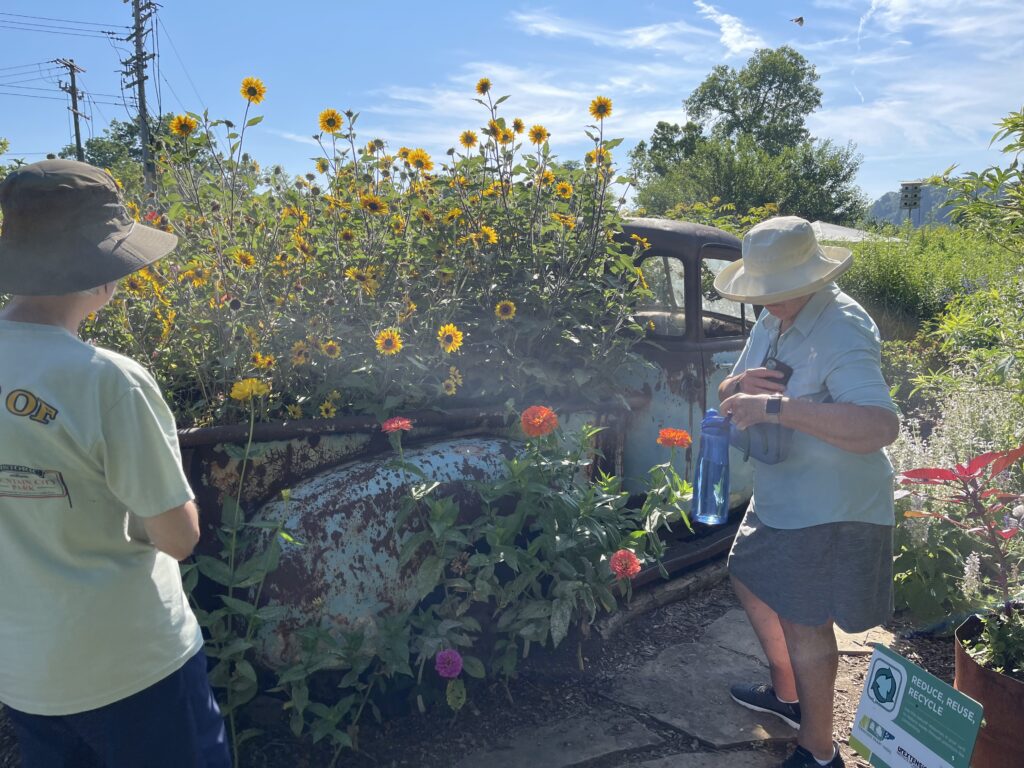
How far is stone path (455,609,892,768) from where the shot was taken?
8.34 ft

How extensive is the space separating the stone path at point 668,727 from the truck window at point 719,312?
1.77 meters

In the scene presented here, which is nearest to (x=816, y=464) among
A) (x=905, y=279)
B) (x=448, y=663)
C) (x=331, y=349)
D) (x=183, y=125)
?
(x=448, y=663)

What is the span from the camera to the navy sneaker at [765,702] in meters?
2.76

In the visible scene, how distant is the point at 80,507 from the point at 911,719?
80.6 inches

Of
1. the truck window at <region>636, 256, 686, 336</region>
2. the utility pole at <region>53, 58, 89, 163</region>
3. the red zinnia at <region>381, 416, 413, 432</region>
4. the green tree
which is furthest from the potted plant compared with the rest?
the green tree

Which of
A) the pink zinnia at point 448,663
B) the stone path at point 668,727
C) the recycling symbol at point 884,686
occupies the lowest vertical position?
the stone path at point 668,727

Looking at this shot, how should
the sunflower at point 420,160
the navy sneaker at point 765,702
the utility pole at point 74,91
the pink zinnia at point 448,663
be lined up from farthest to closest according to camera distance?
the utility pole at point 74,91 < the sunflower at point 420,160 < the navy sneaker at point 765,702 < the pink zinnia at point 448,663

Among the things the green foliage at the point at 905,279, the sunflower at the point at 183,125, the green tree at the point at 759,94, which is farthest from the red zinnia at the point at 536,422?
the green tree at the point at 759,94

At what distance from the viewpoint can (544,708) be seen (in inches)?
110

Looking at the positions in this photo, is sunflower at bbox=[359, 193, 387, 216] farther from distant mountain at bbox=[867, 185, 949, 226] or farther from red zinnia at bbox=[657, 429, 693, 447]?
distant mountain at bbox=[867, 185, 949, 226]

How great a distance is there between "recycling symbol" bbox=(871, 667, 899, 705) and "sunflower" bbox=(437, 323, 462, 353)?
166 cm

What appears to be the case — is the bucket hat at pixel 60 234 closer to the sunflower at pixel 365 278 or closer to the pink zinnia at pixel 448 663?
the sunflower at pixel 365 278

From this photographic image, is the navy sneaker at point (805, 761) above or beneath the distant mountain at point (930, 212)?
beneath

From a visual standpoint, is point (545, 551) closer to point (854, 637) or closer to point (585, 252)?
point (585, 252)
